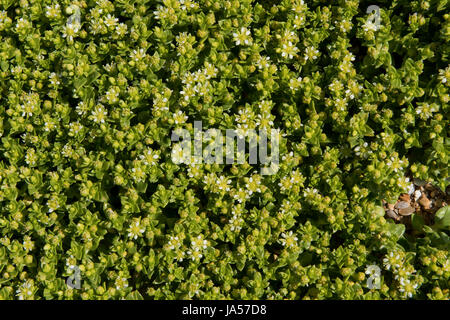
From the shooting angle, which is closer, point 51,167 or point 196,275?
point 196,275

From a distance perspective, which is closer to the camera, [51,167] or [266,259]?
[266,259]

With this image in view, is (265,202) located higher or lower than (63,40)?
lower

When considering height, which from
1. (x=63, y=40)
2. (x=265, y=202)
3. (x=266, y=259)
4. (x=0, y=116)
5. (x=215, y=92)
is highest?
(x=63, y=40)
